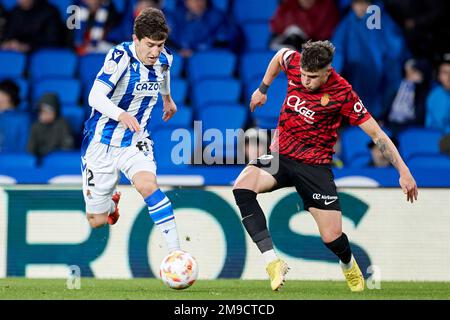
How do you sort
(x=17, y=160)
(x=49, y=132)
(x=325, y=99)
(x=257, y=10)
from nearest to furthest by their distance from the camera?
(x=325, y=99), (x=17, y=160), (x=49, y=132), (x=257, y=10)

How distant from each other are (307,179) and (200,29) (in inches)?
260

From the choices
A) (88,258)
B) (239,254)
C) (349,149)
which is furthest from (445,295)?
(349,149)

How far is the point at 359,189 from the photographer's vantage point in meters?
11.9

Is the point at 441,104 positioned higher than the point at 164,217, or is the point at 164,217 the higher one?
the point at 441,104

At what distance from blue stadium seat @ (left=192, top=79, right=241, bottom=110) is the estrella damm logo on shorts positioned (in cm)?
520

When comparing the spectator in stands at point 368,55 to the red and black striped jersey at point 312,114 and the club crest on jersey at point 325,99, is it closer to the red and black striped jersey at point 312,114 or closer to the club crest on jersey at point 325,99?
the red and black striped jersey at point 312,114

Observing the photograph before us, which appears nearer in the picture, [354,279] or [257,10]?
[354,279]

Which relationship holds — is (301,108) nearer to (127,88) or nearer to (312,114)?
A: (312,114)

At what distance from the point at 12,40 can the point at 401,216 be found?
6879mm

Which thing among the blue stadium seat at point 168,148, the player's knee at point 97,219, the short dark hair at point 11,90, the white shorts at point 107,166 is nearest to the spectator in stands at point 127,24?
the short dark hair at point 11,90

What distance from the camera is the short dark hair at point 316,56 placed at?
916cm

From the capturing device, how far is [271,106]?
1456 centimetres

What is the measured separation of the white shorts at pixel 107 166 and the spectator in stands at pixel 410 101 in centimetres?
565

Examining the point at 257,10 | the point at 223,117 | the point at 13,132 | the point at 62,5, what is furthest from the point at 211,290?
the point at 62,5
